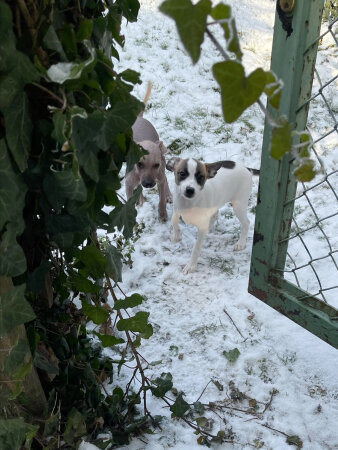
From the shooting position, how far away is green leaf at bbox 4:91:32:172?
0.75m

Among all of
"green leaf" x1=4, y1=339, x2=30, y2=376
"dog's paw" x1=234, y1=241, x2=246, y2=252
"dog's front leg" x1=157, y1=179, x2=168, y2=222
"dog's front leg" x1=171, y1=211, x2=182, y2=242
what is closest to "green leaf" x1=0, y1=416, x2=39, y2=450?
"green leaf" x1=4, y1=339, x2=30, y2=376

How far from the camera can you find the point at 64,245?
1.08 metres

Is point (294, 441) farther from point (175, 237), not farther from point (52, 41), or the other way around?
point (175, 237)

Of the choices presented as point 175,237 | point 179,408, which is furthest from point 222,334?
point 175,237

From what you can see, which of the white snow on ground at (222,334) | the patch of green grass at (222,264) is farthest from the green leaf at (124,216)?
the patch of green grass at (222,264)

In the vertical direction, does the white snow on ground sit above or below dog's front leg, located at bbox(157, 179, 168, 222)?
below

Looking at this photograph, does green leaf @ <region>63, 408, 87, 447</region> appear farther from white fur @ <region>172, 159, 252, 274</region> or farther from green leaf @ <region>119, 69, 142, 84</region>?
white fur @ <region>172, 159, 252, 274</region>

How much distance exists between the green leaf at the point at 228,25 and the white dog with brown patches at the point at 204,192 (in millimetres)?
2525

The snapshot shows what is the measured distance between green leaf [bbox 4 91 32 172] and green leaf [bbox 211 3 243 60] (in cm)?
41

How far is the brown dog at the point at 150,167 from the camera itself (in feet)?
11.2

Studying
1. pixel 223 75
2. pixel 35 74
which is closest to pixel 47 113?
pixel 35 74

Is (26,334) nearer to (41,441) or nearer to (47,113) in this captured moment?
(41,441)

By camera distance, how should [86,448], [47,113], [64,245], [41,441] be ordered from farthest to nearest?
[86,448] < [41,441] < [64,245] < [47,113]

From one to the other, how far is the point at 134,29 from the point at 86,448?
562 centimetres
